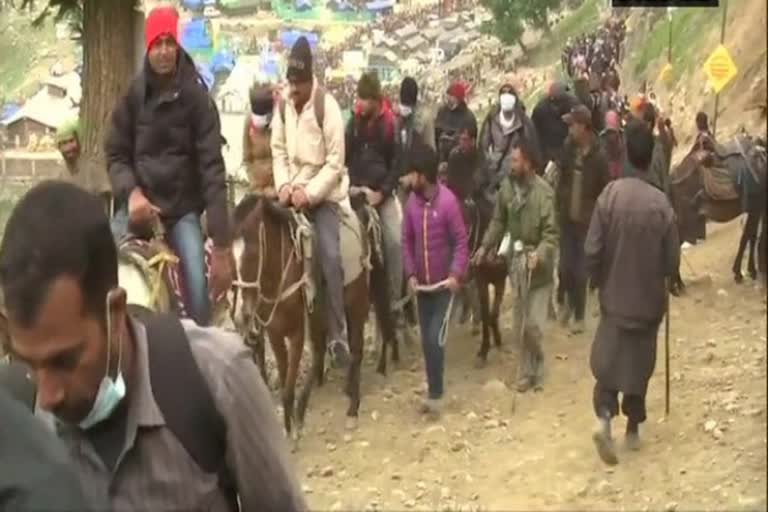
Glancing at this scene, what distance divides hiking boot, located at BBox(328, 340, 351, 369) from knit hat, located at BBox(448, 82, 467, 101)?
149 cm

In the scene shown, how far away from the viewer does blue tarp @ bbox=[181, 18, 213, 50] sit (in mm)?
6496

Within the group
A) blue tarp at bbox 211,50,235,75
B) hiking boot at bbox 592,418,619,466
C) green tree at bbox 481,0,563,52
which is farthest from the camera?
blue tarp at bbox 211,50,235,75

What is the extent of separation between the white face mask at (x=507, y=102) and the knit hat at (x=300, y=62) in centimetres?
136

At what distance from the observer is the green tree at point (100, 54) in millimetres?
6781

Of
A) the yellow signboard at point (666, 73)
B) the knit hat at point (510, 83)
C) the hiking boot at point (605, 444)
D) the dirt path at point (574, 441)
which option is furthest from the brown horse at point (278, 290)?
the yellow signboard at point (666, 73)

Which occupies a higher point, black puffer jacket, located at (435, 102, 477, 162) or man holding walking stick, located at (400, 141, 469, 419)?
black puffer jacket, located at (435, 102, 477, 162)

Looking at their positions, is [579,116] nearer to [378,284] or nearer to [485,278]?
[485,278]

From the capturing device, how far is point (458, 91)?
805 cm

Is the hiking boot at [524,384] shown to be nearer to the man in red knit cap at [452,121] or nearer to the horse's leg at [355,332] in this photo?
the horse's leg at [355,332]

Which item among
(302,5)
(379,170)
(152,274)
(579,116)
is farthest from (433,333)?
(152,274)

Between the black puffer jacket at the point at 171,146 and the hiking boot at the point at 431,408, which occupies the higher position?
the black puffer jacket at the point at 171,146

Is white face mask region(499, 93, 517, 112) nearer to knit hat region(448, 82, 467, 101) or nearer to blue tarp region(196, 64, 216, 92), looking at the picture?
knit hat region(448, 82, 467, 101)

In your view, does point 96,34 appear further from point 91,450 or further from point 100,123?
point 91,450

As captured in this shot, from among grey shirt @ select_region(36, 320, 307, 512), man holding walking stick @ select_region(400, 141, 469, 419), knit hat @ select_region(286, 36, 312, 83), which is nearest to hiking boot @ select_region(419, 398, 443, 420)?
man holding walking stick @ select_region(400, 141, 469, 419)
